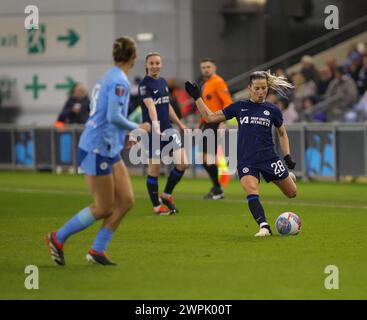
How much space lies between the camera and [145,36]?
33.8 m

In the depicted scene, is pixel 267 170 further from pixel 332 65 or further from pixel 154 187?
pixel 332 65

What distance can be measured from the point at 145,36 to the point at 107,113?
72.3 ft

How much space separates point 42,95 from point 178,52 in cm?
422

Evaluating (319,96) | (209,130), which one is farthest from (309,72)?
(209,130)

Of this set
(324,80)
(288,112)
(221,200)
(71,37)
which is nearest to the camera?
(221,200)

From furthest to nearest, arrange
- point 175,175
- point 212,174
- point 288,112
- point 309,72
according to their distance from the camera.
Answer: point 309,72
point 288,112
point 212,174
point 175,175

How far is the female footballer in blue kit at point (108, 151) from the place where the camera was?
11.9 meters

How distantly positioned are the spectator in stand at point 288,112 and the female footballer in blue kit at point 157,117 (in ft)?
29.6

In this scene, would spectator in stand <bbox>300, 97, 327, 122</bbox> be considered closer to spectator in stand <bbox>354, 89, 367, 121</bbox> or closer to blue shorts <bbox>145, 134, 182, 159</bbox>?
spectator in stand <bbox>354, 89, 367, 121</bbox>

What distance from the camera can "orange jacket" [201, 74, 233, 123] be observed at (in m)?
21.1

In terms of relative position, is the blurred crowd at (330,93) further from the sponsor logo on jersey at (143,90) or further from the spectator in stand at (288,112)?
the sponsor logo on jersey at (143,90)

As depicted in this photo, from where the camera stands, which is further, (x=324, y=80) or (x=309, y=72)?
(x=309, y=72)

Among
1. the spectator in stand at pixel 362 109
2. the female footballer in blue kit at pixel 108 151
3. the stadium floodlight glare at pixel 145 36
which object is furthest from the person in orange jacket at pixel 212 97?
the stadium floodlight glare at pixel 145 36

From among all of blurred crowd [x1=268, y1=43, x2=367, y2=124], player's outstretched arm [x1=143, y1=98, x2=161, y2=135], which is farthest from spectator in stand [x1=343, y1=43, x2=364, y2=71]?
player's outstretched arm [x1=143, y1=98, x2=161, y2=135]
